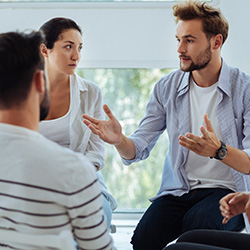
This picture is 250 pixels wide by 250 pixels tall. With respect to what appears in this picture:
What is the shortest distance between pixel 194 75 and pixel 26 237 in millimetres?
1525

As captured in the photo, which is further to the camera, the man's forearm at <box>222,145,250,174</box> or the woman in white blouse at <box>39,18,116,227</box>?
the woman in white blouse at <box>39,18,116,227</box>

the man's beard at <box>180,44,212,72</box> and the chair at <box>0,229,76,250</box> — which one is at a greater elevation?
the man's beard at <box>180,44,212,72</box>

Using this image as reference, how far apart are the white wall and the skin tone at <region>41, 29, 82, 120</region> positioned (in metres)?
0.68

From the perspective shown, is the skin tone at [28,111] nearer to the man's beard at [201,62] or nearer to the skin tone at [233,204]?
the skin tone at [233,204]

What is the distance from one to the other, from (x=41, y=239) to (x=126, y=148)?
1.18 meters

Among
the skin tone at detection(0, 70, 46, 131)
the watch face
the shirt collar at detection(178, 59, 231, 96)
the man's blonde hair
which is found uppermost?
the man's blonde hair

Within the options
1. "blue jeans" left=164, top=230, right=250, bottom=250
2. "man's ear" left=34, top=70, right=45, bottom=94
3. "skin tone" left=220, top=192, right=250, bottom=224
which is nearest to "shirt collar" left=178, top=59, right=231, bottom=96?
"skin tone" left=220, top=192, right=250, bottom=224

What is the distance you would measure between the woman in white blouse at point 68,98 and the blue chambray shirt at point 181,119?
215mm

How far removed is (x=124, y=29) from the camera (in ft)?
9.86

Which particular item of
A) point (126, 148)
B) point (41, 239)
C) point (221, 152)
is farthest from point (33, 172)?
point (126, 148)

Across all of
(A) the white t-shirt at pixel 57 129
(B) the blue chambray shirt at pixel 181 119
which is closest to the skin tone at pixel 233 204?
(B) the blue chambray shirt at pixel 181 119

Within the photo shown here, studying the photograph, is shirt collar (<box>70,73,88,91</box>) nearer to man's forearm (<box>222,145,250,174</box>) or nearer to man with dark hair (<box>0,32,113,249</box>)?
man's forearm (<box>222,145,250,174</box>)

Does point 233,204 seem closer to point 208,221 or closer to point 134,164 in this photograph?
point 208,221

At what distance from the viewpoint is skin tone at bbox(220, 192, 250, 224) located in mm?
1637
